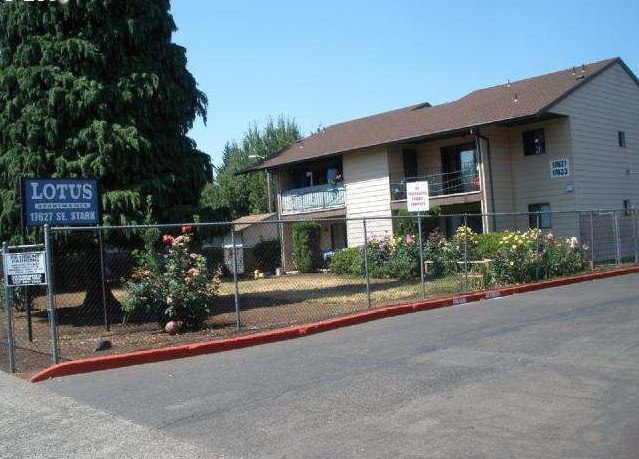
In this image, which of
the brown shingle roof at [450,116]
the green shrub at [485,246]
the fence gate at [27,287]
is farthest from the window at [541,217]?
the fence gate at [27,287]

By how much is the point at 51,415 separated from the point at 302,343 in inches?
173

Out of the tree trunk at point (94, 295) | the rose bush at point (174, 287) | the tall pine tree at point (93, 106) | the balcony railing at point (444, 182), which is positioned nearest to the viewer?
the rose bush at point (174, 287)

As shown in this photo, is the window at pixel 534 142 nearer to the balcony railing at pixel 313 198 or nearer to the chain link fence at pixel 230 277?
the chain link fence at pixel 230 277


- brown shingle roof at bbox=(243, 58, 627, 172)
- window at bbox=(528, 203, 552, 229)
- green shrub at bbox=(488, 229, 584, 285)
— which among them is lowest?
green shrub at bbox=(488, 229, 584, 285)

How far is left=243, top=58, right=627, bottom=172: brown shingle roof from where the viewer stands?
995 inches

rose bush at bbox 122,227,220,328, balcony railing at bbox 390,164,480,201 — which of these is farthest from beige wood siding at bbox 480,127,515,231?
rose bush at bbox 122,227,220,328

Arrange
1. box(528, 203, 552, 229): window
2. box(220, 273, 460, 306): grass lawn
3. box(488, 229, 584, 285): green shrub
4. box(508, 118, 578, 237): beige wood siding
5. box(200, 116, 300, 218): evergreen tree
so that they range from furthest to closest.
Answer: box(200, 116, 300, 218): evergreen tree → box(528, 203, 552, 229): window → box(508, 118, 578, 237): beige wood siding → box(488, 229, 584, 285): green shrub → box(220, 273, 460, 306): grass lawn

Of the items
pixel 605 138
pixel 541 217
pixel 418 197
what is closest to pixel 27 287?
pixel 418 197

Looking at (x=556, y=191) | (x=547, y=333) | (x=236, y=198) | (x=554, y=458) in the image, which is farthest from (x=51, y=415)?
(x=236, y=198)

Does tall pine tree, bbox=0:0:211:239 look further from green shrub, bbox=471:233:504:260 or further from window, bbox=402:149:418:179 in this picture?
window, bbox=402:149:418:179

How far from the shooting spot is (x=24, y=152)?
1439 centimetres

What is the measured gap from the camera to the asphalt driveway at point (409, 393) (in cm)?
537

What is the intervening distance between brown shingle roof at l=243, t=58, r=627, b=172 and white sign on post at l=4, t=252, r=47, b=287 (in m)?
18.5

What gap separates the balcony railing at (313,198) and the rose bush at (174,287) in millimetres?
19864
